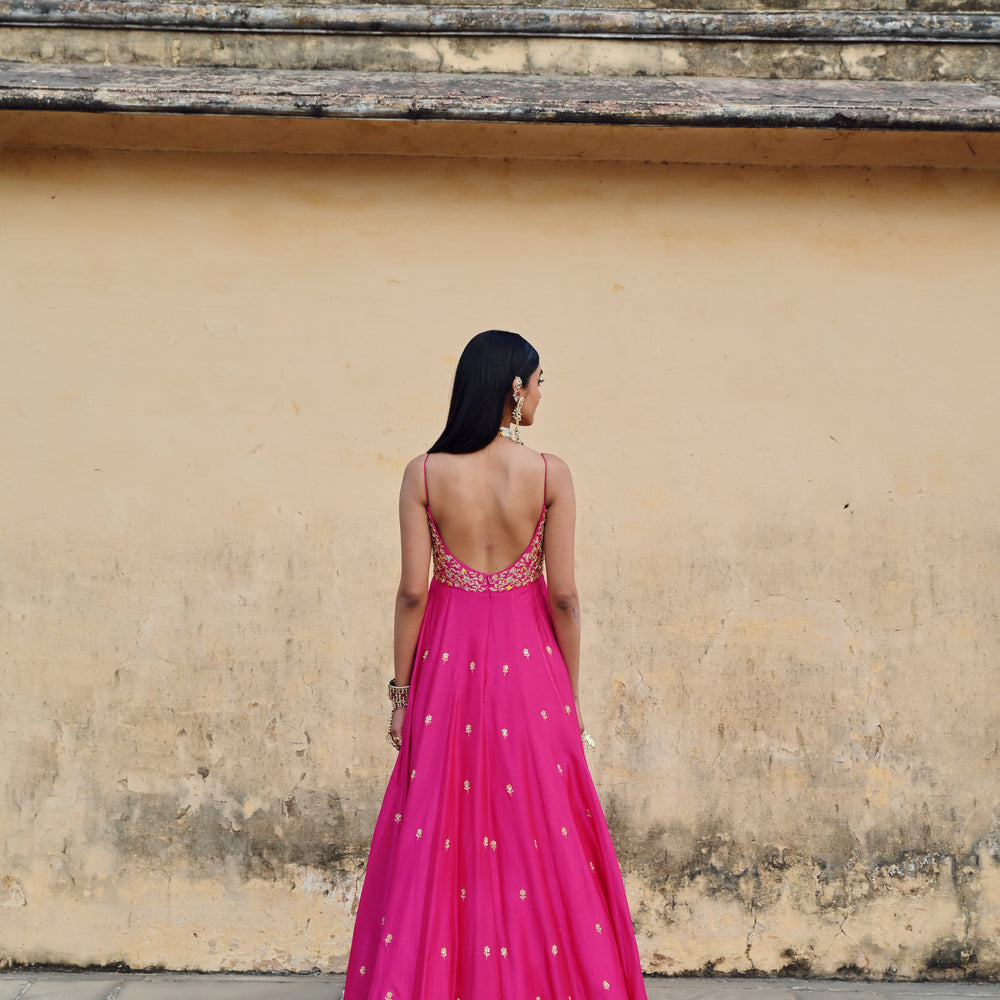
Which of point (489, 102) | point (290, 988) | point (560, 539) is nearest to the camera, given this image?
point (560, 539)

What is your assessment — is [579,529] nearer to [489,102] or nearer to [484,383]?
[484,383]

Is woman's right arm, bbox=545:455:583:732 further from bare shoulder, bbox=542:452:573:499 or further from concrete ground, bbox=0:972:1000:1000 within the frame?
concrete ground, bbox=0:972:1000:1000

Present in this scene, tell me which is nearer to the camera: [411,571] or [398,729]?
[411,571]

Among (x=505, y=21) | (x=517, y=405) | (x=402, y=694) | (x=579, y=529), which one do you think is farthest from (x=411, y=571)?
(x=505, y=21)

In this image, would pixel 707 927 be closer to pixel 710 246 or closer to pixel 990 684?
pixel 990 684

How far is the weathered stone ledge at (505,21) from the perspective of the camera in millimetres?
3928

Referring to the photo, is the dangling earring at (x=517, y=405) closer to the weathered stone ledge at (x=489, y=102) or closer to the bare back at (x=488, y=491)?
the bare back at (x=488, y=491)

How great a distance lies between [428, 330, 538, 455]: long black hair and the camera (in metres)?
2.85

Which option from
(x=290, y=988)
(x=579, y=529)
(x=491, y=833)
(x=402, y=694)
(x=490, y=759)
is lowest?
(x=290, y=988)

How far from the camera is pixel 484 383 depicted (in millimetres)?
2859

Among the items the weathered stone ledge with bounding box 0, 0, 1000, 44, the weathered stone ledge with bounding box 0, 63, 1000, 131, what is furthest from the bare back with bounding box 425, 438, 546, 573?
the weathered stone ledge with bounding box 0, 0, 1000, 44

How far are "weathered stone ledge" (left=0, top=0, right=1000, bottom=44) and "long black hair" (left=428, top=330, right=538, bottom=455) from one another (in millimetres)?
1635

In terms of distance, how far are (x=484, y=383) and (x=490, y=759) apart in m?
0.97

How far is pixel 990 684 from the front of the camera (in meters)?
4.01
